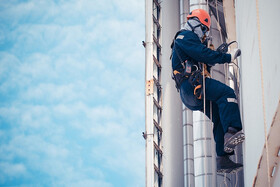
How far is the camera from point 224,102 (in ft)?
19.6

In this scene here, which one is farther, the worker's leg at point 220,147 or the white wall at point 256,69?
the worker's leg at point 220,147

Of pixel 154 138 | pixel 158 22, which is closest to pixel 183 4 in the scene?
pixel 158 22

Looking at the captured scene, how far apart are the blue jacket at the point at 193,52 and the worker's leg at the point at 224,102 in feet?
0.88

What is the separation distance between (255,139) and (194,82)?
163 centimetres

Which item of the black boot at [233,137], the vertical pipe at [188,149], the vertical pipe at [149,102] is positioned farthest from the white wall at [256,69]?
the vertical pipe at [188,149]

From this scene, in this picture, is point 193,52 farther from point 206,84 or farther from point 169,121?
point 169,121

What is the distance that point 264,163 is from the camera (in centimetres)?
446

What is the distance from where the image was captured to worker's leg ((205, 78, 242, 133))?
5.79 m

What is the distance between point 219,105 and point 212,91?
0.20 metres

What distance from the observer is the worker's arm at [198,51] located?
6.02m

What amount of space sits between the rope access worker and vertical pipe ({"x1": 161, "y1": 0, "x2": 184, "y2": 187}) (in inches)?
87.0

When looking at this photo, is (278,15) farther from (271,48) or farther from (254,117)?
(254,117)

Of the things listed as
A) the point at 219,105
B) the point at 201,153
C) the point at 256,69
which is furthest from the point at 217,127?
the point at 201,153

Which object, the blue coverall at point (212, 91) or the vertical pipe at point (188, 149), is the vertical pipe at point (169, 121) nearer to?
the vertical pipe at point (188, 149)
